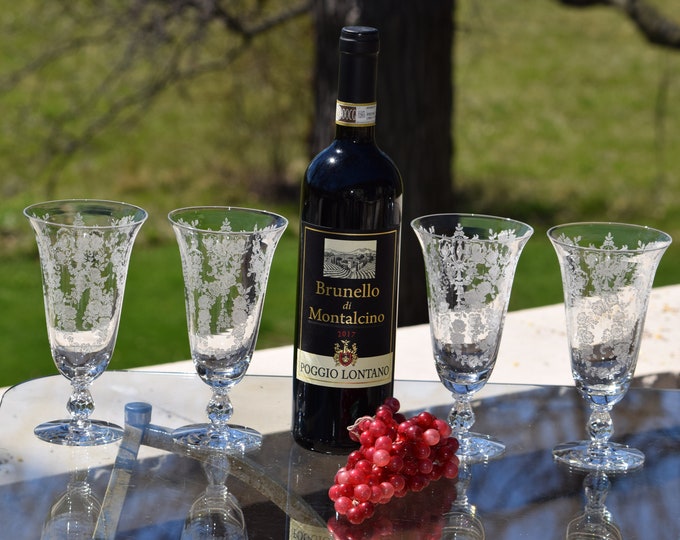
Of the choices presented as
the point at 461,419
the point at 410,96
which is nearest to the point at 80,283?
the point at 461,419

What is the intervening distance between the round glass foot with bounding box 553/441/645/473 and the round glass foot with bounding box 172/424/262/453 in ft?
1.51

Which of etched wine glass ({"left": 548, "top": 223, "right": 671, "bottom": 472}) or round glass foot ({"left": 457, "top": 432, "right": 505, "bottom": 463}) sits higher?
etched wine glass ({"left": 548, "top": 223, "right": 671, "bottom": 472})

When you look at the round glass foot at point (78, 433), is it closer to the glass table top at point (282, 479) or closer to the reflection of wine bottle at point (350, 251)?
the glass table top at point (282, 479)

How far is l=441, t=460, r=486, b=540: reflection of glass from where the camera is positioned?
144 cm

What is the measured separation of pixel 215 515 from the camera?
1.49 meters

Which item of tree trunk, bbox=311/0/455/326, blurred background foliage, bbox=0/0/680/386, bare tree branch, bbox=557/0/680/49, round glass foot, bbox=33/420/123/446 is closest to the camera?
round glass foot, bbox=33/420/123/446

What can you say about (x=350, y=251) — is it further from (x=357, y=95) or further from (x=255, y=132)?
(x=255, y=132)

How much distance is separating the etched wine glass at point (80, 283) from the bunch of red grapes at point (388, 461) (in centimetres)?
39

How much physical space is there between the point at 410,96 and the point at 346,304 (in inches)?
90.3

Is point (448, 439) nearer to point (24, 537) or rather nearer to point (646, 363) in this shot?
point (24, 537)

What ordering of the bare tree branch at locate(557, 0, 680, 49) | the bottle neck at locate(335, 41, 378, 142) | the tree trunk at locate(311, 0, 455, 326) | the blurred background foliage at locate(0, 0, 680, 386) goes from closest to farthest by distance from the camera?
1. the bottle neck at locate(335, 41, 378, 142)
2. the tree trunk at locate(311, 0, 455, 326)
3. the bare tree branch at locate(557, 0, 680, 49)
4. the blurred background foliage at locate(0, 0, 680, 386)

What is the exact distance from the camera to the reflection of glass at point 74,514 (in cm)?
142

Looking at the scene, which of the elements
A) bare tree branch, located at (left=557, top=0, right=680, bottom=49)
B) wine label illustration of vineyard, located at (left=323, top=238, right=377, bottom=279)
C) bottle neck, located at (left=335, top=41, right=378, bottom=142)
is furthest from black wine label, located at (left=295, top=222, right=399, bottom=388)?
bare tree branch, located at (left=557, top=0, right=680, bottom=49)

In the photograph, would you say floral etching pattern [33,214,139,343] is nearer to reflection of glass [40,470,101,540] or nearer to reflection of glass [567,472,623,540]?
reflection of glass [40,470,101,540]
